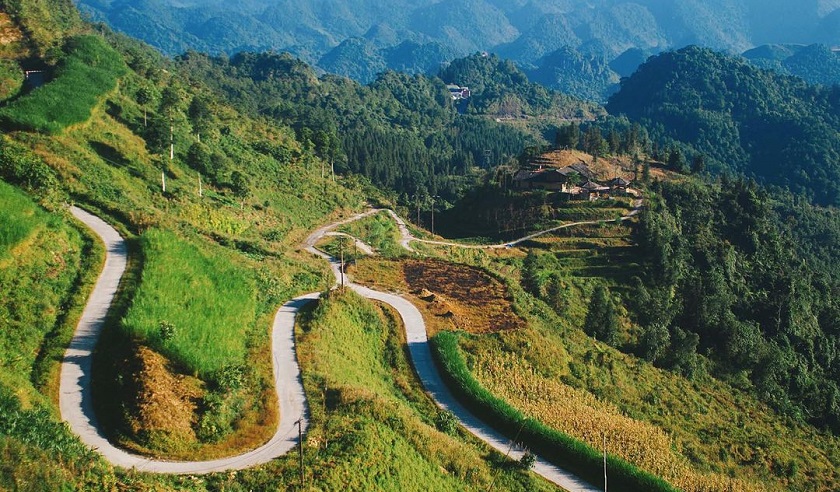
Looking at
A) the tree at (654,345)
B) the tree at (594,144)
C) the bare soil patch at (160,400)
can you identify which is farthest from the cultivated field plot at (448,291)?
the tree at (594,144)

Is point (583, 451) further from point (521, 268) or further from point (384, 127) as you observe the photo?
point (384, 127)

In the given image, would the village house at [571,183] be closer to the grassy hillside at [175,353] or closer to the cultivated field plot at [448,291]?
the cultivated field plot at [448,291]

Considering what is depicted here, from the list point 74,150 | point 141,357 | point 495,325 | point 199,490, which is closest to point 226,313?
point 141,357

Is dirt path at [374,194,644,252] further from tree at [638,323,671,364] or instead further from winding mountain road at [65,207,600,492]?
winding mountain road at [65,207,600,492]

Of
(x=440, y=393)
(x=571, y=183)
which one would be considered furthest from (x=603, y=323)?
(x=571, y=183)

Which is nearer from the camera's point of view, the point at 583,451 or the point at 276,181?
the point at 583,451

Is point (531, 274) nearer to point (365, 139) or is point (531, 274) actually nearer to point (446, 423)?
point (446, 423)
